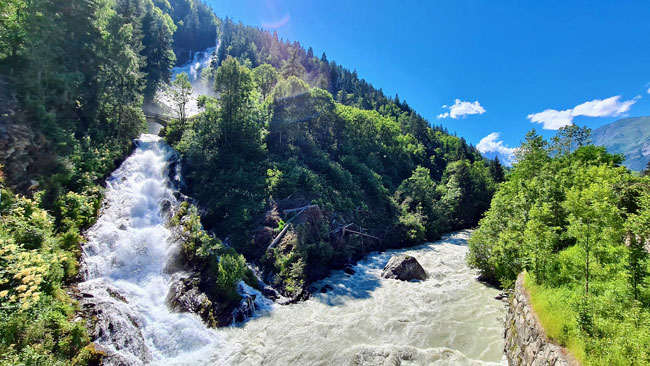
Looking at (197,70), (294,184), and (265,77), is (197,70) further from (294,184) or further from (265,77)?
(294,184)

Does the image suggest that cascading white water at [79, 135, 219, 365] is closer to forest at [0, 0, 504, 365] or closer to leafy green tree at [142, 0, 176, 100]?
forest at [0, 0, 504, 365]

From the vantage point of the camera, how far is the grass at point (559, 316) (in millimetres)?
9258

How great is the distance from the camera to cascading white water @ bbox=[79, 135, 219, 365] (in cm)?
1329

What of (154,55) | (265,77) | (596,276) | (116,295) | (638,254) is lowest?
(116,295)

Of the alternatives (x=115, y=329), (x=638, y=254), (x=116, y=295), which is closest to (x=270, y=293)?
(x=116, y=295)

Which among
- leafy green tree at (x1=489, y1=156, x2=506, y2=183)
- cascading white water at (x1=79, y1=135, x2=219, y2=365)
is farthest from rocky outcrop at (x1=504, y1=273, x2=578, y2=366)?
leafy green tree at (x1=489, y1=156, x2=506, y2=183)

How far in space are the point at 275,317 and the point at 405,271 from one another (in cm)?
1182

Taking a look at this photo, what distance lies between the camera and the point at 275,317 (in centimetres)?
1761

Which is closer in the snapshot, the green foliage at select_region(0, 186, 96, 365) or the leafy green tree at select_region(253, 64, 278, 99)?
the green foliage at select_region(0, 186, 96, 365)

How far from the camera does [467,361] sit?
44.0 ft

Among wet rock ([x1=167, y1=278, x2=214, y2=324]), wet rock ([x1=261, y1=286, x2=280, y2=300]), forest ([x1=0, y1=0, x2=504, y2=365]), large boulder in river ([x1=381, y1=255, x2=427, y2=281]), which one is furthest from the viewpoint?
large boulder in river ([x1=381, y1=255, x2=427, y2=281])

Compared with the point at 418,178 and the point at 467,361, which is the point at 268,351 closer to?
the point at 467,361

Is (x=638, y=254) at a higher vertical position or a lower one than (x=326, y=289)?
higher

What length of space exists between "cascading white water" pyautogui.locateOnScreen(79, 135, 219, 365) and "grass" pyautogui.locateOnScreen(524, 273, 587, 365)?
48.4ft
